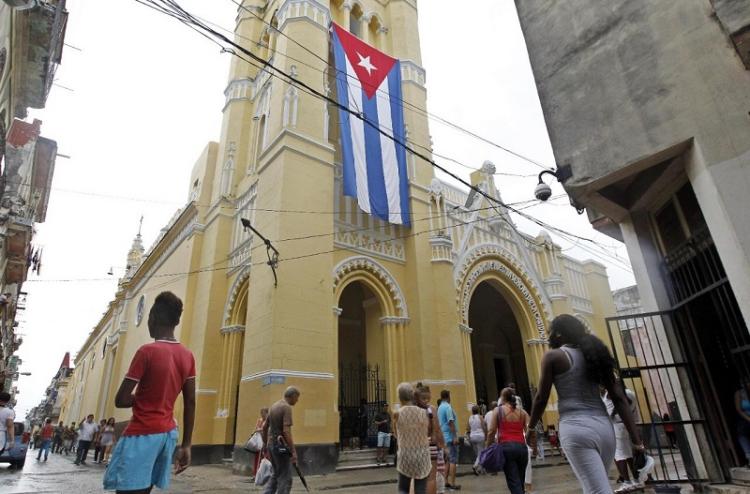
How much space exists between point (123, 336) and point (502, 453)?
23.5 metres

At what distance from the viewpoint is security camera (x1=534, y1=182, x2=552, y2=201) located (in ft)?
24.9

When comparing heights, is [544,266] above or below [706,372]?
above

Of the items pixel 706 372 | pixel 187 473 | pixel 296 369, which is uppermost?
pixel 296 369

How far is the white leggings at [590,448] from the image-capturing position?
2575 mm

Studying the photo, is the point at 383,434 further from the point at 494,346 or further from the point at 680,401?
the point at 494,346

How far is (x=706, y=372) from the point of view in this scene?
16.9ft

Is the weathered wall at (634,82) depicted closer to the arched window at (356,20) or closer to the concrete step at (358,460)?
the concrete step at (358,460)

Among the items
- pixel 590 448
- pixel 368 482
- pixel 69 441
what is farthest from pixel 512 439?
pixel 69 441

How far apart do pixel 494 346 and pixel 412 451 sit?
17886mm

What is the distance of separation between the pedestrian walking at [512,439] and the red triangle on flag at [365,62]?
447 inches

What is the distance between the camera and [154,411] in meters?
2.34

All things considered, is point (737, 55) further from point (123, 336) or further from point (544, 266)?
point (123, 336)

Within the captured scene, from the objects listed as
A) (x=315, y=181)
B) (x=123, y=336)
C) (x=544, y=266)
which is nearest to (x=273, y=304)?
(x=315, y=181)

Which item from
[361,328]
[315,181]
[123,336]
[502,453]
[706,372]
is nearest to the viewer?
[502,453]
